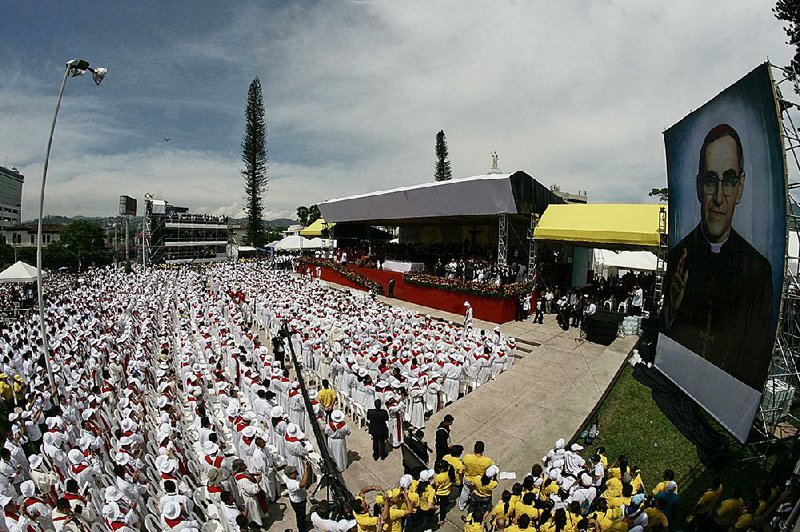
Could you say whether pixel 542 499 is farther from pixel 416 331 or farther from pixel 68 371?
pixel 68 371

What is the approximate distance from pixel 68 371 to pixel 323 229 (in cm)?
2578

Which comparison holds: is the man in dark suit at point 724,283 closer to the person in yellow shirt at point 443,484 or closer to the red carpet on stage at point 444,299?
the person in yellow shirt at point 443,484

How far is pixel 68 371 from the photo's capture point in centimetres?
932

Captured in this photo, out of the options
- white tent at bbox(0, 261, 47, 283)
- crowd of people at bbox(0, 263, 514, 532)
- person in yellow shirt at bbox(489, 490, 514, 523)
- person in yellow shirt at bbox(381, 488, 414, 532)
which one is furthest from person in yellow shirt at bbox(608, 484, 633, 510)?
white tent at bbox(0, 261, 47, 283)

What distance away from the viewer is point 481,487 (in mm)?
5035

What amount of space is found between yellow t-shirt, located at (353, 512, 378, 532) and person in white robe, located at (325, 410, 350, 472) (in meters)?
2.23

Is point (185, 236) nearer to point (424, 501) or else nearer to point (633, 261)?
point (633, 261)

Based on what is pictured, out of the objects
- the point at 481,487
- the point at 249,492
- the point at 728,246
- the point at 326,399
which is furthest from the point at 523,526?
the point at 728,246

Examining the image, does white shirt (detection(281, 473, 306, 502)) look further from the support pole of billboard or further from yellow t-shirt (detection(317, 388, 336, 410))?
the support pole of billboard

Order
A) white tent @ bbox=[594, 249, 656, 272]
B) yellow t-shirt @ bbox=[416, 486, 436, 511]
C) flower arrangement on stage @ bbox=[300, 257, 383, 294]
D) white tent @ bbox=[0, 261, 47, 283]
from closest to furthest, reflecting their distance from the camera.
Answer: yellow t-shirt @ bbox=[416, 486, 436, 511] → white tent @ bbox=[0, 261, 47, 283] → white tent @ bbox=[594, 249, 656, 272] → flower arrangement on stage @ bbox=[300, 257, 383, 294]

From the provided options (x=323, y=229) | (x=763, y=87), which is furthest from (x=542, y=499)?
(x=323, y=229)

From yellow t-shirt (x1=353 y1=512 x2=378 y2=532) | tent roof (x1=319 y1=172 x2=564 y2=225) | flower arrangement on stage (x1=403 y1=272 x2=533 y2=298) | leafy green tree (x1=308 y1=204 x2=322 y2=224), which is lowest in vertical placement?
yellow t-shirt (x1=353 y1=512 x2=378 y2=532)

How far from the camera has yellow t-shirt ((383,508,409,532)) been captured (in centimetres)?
431

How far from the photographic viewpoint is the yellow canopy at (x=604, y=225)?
13742 millimetres
